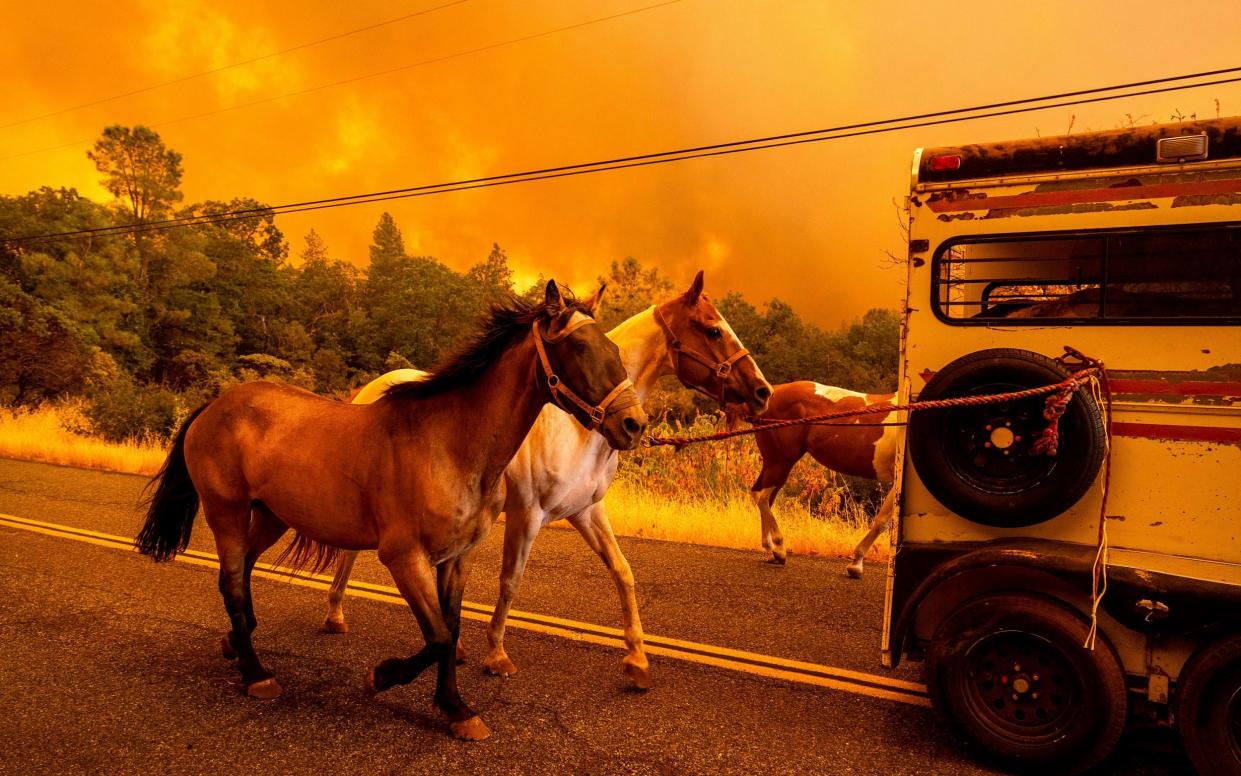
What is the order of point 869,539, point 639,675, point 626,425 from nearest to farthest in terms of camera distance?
1. point 626,425
2. point 639,675
3. point 869,539

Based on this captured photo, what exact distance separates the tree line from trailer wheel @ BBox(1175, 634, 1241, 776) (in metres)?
21.9

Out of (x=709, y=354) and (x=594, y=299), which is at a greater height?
(x=594, y=299)

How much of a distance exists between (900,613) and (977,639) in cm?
40

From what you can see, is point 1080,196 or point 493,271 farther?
point 493,271

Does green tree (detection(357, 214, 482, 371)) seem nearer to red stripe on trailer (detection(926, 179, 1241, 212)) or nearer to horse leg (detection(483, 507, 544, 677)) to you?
horse leg (detection(483, 507, 544, 677))

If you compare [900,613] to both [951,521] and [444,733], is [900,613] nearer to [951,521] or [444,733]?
[951,521]

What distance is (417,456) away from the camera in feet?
12.1

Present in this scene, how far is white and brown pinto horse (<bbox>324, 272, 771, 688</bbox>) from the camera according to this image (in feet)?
14.2

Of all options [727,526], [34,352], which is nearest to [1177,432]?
[727,526]

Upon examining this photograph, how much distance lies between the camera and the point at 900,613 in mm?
3691

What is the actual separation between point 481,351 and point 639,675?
2.10 metres

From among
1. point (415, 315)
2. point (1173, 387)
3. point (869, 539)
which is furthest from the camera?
point (415, 315)

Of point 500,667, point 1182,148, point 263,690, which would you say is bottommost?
point 263,690

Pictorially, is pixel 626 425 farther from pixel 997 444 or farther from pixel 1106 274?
pixel 1106 274
